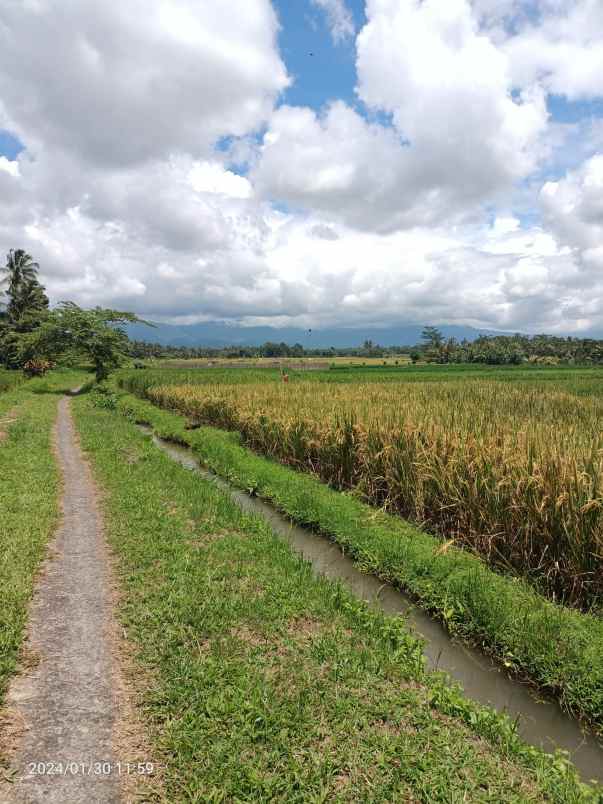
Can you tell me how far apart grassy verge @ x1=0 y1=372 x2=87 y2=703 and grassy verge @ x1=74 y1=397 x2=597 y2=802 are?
1.02m

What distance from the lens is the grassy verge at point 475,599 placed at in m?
3.95

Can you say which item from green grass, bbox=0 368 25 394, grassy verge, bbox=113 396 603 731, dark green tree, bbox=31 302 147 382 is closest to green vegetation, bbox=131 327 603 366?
green grass, bbox=0 368 25 394

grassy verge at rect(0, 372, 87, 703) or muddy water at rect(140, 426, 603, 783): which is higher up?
grassy verge at rect(0, 372, 87, 703)

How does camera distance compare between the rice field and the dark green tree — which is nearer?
the rice field

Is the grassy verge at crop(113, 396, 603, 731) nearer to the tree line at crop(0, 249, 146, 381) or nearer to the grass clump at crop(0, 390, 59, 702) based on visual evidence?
the grass clump at crop(0, 390, 59, 702)

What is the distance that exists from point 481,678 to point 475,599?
83 centimetres

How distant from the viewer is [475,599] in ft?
16.1

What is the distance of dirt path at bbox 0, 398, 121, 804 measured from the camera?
107 inches

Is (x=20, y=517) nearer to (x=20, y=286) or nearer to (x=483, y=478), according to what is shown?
(x=483, y=478)

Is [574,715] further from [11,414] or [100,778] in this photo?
[11,414]

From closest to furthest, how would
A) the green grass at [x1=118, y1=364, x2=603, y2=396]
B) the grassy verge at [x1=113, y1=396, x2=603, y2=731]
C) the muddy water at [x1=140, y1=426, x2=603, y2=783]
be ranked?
the muddy water at [x1=140, y1=426, x2=603, y2=783] → the grassy verge at [x1=113, y1=396, x2=603, y2=731] → the green grass at [x1=118, y1=364, x2=603, y2=396]

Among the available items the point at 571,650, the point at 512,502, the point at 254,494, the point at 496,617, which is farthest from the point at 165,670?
the point at 254,494

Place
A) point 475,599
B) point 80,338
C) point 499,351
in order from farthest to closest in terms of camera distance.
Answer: point 499,351 < point 80,338 < point 475,599

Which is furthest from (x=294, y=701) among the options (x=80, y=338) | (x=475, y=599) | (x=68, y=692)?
(x=80, y=338)
